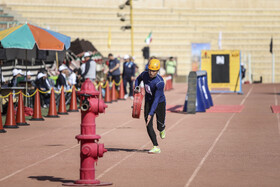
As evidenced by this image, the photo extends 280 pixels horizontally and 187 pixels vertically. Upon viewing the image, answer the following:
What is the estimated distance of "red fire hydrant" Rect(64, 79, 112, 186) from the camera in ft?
28.2

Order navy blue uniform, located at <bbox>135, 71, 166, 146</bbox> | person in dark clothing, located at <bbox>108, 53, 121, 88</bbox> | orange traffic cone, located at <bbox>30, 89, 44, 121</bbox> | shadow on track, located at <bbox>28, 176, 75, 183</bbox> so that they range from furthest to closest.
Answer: person in dark clothing, located at <bbox>108, 53, 121, 88</bbox>
orange traffic cone, located at <bbox>30, 89, 44, 121</bbox>
navy blue uniform, located at <bbox>135, 71, 166, 146</bbox>
shadow on track, located at <bbox>28, 176, 75, 183</bbox>

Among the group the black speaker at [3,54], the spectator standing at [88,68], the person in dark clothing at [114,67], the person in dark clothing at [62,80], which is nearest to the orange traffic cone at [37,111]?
the black speaker at [3,54]

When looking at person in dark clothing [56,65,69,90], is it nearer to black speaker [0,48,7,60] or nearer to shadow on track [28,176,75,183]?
black speaker [0,48,7,60]

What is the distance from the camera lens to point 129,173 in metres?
10.0

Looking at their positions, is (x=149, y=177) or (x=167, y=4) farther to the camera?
(x=167, y=4)

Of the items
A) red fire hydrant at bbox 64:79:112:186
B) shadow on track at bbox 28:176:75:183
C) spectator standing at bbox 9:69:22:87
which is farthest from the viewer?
spectator standing at bbox 9:69:22:87

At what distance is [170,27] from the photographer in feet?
178

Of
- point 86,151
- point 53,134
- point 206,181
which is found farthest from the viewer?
point 53,134

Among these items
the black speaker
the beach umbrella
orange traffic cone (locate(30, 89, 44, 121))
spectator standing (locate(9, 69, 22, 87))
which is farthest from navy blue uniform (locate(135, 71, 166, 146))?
spectator standing (locate(9, 69, 22, 87))

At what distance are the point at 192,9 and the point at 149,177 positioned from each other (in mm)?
47744

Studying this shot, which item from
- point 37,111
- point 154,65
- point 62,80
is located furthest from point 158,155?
point 62,80

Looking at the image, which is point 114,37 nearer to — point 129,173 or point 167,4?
point 167,4

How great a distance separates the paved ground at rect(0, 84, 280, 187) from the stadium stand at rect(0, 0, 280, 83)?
3263 cm

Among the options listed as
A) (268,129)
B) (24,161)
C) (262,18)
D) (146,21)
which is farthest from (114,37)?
(24,161)
